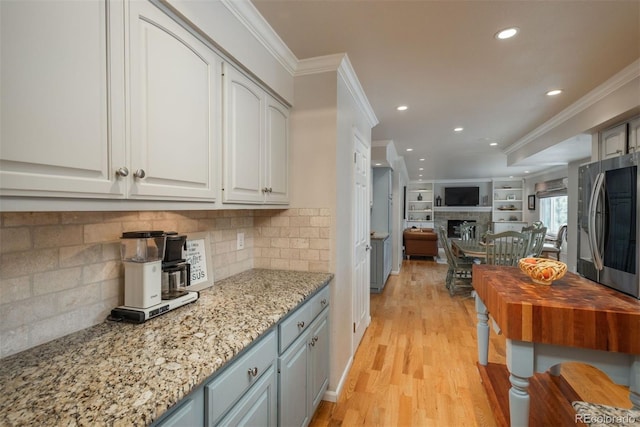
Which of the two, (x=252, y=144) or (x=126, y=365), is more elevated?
(x=252, y=144)

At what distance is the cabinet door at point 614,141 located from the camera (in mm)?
2637

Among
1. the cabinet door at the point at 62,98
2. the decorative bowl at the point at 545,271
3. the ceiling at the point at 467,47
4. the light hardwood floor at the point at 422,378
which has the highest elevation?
the ceiling at the point at 467,47

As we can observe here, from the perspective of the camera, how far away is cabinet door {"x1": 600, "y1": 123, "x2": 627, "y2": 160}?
8.65 feet

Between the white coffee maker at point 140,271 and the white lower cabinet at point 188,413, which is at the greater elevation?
the white coffee maker at point 140,271

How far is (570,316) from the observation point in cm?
134

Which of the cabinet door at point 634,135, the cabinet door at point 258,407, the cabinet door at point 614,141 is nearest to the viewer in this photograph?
the cabinet door at point 258,407

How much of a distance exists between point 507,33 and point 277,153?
63.0 inches

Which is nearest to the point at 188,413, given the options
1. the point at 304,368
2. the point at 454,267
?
the point at 304,368

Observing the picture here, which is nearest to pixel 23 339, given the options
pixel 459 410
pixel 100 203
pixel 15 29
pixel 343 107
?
pixel 100 203

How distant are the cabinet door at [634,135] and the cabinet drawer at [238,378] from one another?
10.9 ft

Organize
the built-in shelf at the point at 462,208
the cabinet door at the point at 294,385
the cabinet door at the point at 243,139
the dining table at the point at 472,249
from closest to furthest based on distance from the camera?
the cabinet door at the point at 294,385 < the cabinet door at the point at 243,139 < the dining table at the point at 472,249 < the built-in shelf at the point at 462,208

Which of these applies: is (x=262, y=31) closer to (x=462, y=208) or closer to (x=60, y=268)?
(x=60, y=268)

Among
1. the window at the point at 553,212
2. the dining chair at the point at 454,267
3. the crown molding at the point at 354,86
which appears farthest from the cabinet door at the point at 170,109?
the window at the point at 553,212

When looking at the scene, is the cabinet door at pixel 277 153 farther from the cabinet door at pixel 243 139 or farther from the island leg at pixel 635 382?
the island leg at pixel 635 382
